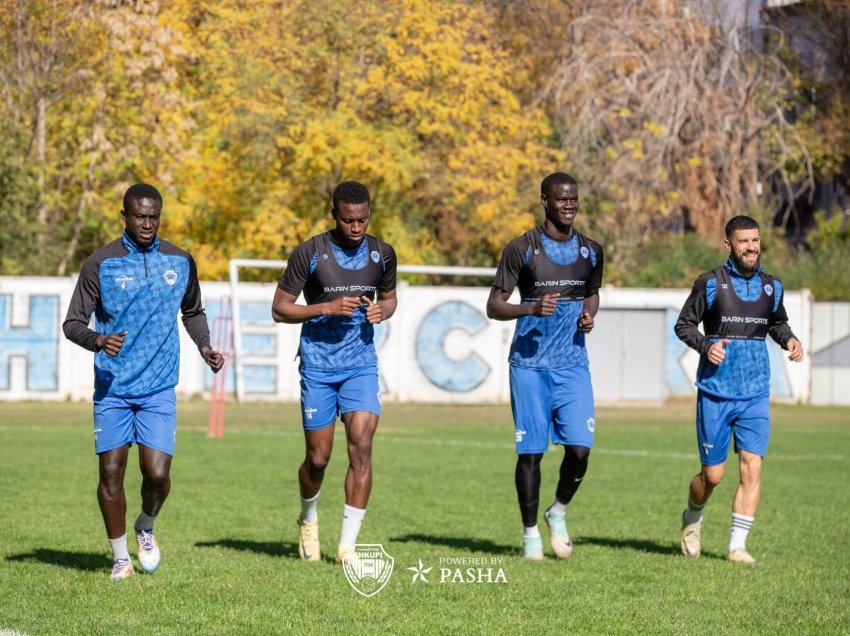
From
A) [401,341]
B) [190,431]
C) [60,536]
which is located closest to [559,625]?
[60,536]

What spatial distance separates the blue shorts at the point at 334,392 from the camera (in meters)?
9.21

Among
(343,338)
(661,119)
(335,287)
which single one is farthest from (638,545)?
(661,119)

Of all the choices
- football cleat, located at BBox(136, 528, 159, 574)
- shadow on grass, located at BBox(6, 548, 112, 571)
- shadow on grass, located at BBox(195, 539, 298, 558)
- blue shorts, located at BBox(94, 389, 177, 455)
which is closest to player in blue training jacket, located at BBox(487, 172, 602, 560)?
shadow on grass, located at BBox(195, 539, 298, 558)

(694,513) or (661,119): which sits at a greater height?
(661,119)

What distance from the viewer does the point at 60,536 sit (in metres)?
10.5

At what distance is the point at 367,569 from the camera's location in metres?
8.75

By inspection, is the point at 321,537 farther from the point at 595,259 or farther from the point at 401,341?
the point at 401,341

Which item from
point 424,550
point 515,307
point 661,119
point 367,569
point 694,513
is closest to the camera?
point 367,569

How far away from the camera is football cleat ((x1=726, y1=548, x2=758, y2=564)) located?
9.59 meters

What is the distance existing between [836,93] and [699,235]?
8.48m

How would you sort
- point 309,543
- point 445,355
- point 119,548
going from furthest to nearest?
point 445,355, point 309,543, point 119,548

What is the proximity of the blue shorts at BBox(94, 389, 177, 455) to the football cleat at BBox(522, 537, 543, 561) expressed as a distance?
2598 mm

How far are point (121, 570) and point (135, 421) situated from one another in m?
0.92

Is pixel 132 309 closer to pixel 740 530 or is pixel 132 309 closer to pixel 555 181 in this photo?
pixel 555 181
